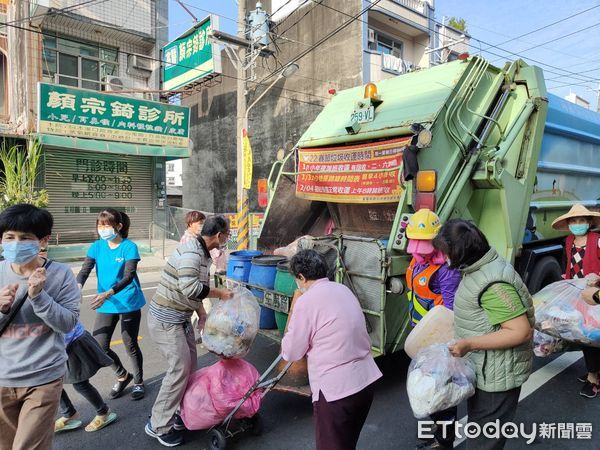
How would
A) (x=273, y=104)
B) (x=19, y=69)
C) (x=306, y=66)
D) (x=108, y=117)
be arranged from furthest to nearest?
(x=273, y=104)
(x=306, y=66)
(x=19, y=69)
(x=108, y=117)

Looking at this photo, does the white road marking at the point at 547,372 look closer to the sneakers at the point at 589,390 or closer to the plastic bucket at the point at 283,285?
the sneakers at the point at 589,390

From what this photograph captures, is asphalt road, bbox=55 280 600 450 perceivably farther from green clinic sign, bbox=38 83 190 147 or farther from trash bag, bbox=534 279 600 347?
green clinic sign, bbox=38 83 190 147

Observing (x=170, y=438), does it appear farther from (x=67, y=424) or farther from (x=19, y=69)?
(x=19, y=69)

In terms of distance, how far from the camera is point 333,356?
6.31 feet

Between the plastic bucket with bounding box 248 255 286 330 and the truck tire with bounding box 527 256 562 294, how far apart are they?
8.70 ft

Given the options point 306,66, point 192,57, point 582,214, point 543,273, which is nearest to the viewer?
point 582,214

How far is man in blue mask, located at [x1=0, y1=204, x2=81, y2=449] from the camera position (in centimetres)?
185

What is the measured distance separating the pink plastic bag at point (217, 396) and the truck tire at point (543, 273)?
123 inches

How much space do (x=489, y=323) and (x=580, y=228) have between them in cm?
240

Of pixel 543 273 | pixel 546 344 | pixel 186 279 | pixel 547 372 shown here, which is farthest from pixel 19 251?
pixel 543 273

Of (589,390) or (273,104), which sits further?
(273,104)

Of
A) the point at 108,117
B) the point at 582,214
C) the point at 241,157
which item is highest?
the point at 108,117

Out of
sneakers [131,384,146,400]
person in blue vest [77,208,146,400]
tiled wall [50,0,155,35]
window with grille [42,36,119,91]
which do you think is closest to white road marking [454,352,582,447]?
sneakers [131,384,146,400]

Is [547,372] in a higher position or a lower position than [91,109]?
lower
